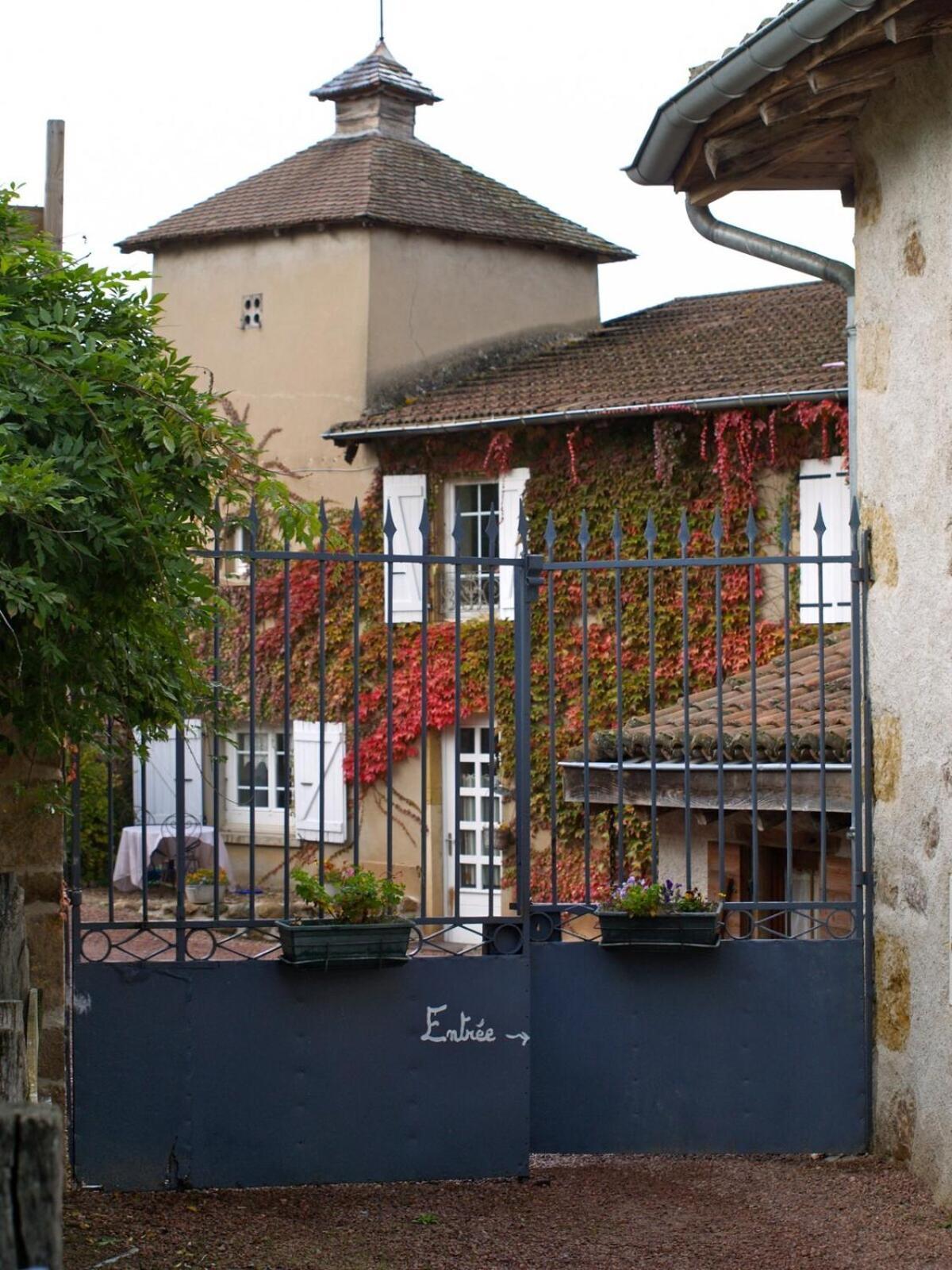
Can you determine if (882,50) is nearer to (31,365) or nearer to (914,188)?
(914,188)

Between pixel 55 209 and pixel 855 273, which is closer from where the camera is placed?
pixel 855 273

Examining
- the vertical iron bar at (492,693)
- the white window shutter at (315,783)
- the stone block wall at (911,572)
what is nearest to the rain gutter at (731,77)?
the stone block wall at (911,572)

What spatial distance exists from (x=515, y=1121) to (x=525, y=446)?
11.4 meters

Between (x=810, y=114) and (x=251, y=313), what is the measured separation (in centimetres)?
1383

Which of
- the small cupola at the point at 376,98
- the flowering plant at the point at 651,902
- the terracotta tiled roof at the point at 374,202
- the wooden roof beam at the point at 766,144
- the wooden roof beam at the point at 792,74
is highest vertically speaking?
the small cupola at the point at 376,98

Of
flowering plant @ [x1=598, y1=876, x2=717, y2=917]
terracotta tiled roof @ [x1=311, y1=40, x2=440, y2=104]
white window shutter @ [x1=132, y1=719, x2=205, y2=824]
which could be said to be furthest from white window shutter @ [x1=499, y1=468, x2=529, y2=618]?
flowering plant @ [x1=598, y1=876, x2=717, y2=917]

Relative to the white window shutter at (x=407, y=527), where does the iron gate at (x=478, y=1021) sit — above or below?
below

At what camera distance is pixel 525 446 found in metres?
16.9

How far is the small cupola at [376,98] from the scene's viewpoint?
2106 centimetres

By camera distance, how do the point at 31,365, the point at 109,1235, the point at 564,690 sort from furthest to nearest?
the point at 564,690 → the point at 109,1235 → the point at 31,365

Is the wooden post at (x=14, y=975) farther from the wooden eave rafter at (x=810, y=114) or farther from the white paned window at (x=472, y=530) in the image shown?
the white paned window at (x=472, y=530)

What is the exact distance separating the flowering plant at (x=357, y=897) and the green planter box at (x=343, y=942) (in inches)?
1.8

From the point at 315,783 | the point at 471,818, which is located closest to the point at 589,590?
the point at 471,818

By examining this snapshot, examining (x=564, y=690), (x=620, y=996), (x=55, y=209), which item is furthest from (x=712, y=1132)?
(x=564, y=690)
